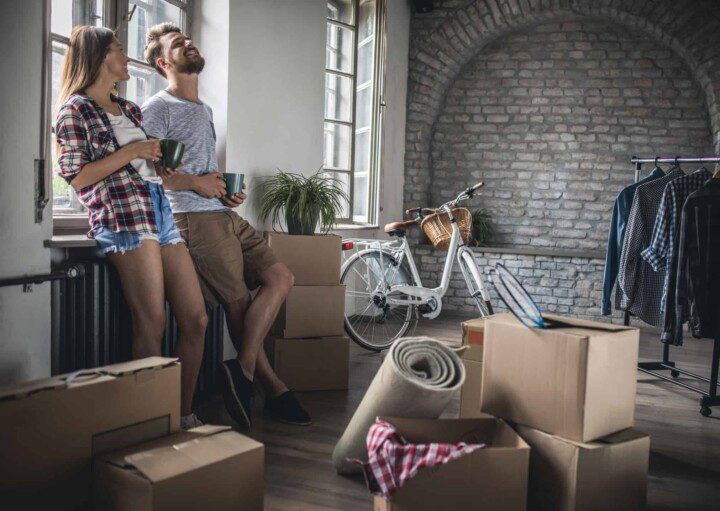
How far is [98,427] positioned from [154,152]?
934mm

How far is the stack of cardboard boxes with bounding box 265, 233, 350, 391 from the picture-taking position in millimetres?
3057

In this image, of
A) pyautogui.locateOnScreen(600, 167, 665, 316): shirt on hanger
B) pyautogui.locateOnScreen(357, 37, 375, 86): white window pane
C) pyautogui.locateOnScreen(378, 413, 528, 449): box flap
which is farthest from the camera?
pyautogui.locateOnScreen(357, 37, 375, 86): white window pane

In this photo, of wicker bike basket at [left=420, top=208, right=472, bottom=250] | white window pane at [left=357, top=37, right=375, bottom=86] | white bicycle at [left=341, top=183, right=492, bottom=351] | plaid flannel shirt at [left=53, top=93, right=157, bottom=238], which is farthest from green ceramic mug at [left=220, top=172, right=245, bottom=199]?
white window pane at [left=357, top=37, right=375, bottom=86]

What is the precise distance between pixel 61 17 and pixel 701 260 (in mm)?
2863

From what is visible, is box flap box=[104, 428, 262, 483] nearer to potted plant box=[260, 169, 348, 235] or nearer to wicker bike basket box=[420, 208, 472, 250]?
potted plant box=[260, 169, 348, 235]

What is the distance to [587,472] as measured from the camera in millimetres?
1706

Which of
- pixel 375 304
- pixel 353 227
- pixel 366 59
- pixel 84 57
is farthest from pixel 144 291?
pixel 366 59

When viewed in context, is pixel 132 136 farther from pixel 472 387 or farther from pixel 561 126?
pixel 561 126

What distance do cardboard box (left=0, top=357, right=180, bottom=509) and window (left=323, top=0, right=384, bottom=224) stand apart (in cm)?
328

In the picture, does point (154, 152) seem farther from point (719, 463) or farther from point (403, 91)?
point (403, 91)

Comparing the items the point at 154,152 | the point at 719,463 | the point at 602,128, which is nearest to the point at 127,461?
the point at 154,152

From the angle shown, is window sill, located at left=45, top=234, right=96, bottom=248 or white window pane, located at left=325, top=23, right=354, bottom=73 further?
white window pane, located at left=325, top=23, right=354, bottom=73

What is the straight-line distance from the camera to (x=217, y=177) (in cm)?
249

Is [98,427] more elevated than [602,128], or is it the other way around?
[602,128]
